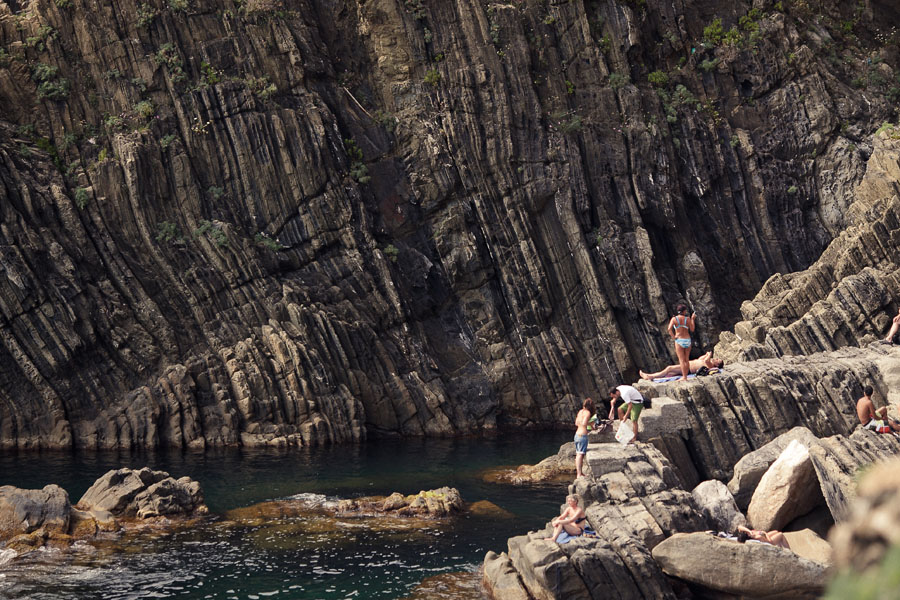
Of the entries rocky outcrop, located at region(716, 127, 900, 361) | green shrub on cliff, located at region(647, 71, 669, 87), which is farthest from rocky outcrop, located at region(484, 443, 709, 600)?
green shrub on cliff, located at region(647, 71, 669, 87)

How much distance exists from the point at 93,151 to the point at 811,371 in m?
36.6

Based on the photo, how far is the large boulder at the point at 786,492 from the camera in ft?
70.6

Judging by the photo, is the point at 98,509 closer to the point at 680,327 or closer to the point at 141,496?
the point at 141,496

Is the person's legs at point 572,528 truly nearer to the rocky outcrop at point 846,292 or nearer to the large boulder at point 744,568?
the large boulder at point 744,568

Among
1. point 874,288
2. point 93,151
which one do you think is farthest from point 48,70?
point 874,288

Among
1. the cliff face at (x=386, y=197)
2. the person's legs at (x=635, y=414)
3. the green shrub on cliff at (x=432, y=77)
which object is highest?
the green shrub on cliff at (x=432, y=77)

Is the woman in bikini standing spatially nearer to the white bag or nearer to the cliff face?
the white bag

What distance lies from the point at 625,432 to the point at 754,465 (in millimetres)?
3526

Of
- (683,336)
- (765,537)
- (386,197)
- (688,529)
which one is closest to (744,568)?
(765,537)

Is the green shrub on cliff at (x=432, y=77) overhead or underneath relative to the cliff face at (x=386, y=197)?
overhead

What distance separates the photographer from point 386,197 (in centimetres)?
5153

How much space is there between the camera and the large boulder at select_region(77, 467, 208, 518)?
Answer: 1108 inches

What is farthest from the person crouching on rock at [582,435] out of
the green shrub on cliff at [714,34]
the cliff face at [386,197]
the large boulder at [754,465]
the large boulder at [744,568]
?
the green shrub on cliff at [714,34]

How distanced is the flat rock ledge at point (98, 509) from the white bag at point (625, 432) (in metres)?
13.8
